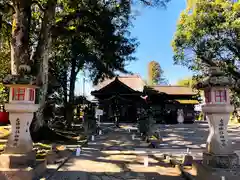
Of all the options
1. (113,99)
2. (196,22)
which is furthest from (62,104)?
(196,22)

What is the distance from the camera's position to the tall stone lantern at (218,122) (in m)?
5.86

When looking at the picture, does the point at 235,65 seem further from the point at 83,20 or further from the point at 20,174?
the point at 20,174

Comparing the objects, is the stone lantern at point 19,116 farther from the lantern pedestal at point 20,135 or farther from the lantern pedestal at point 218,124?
the lantern pedestal at point 218,124

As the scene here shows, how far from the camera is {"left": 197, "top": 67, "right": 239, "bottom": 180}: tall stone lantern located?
586 centimetres

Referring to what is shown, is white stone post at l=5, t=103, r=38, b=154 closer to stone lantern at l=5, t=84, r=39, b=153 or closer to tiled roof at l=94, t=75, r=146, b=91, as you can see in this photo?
stone lantern at l=5, t=84, r=39, b=153

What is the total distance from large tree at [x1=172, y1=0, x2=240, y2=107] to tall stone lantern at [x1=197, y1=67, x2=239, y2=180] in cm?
1578

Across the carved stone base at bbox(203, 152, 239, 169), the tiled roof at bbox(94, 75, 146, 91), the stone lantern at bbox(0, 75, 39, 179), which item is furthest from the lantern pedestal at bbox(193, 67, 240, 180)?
the tiled roof at bbox(94, 75, 146, 91)

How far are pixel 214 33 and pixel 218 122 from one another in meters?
18.5

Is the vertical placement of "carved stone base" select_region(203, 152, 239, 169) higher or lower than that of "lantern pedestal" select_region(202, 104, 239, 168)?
lower

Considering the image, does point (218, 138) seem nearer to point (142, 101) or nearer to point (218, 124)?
point (218, 124)

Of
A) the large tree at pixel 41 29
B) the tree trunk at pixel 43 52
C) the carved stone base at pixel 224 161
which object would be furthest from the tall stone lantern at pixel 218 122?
the tree trunk at pixel 43 52

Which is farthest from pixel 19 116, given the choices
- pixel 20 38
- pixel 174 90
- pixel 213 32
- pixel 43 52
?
pixel 174 90

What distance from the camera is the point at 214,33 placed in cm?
2248

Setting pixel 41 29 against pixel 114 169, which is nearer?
pixel 114 169
